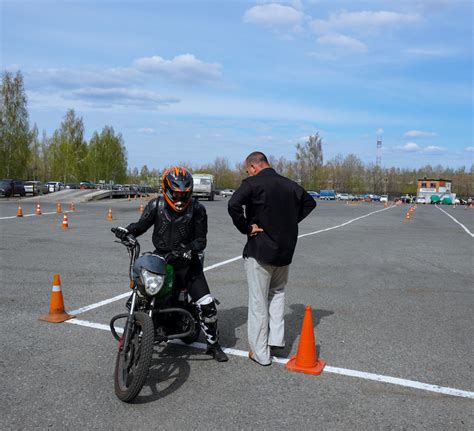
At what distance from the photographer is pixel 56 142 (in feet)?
297

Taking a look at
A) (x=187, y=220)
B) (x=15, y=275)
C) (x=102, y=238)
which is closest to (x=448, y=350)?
(x=187, y=220)

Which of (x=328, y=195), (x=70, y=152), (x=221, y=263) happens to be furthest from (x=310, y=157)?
(x=221, y=263)

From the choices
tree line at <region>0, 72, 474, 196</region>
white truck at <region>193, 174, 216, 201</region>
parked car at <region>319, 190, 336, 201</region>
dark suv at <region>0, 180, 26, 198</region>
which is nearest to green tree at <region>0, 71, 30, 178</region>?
tree line at <region>0, 72, 474, 196</region>

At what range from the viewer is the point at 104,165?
86.9 metres

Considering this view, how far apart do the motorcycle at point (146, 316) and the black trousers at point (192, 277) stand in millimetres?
63

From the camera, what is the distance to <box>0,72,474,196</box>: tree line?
65062 millimetres

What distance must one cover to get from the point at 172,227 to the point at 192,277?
52cm

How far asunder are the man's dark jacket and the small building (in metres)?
83.8

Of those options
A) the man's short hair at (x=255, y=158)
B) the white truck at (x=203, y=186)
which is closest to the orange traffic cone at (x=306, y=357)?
the man's short hair at (x=255, y=158)

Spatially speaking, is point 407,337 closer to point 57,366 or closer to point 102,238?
point 57,366

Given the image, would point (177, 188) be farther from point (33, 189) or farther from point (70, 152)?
point (70, 152)

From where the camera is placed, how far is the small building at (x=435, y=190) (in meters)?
81.8

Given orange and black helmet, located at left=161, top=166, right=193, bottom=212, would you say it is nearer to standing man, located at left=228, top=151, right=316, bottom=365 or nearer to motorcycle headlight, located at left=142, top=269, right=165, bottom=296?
standing man, located at left=228, top=151, right=316, bottom=365

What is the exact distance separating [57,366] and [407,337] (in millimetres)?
3766
